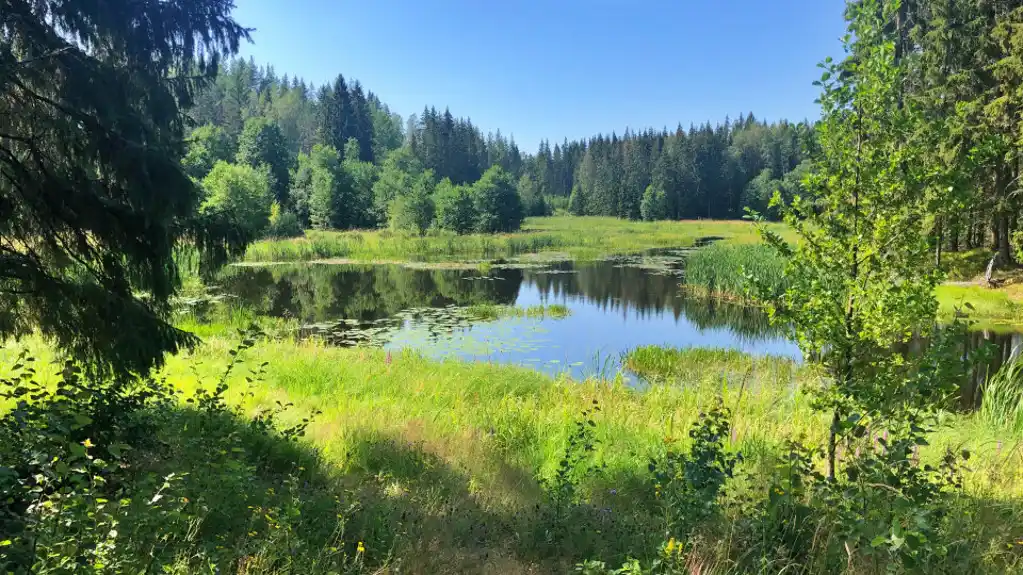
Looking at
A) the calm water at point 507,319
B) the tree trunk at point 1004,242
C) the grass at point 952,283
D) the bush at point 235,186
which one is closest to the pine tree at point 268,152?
the bush at point 235,186

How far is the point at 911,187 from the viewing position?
4352 millimetres

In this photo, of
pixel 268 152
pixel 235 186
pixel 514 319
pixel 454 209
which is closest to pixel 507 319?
pixel 514 319

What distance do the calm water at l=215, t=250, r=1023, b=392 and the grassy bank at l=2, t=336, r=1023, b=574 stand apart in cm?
287

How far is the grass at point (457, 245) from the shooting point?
39.9 metres

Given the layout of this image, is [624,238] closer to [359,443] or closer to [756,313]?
[756,313]

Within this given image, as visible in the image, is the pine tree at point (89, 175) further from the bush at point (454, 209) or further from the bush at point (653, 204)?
the bush at point (653, 204)

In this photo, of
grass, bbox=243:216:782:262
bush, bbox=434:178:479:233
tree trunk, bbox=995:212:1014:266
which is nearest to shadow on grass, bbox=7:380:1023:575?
tree trunk, bbox=995:212:1014:266

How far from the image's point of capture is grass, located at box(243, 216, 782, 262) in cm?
3991

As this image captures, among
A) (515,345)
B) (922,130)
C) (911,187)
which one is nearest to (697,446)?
(911,187)

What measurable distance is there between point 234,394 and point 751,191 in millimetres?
100113

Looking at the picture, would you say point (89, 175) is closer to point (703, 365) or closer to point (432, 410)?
point (432, 410)

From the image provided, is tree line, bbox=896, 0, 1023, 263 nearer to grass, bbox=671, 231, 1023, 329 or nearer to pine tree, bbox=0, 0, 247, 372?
grass, bbox=671, 231, 1023, 329

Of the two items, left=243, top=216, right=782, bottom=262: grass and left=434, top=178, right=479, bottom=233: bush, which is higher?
left=434, top=178, right=479, bottom=233: bush

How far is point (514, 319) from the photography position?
Answer: 1930 cm
